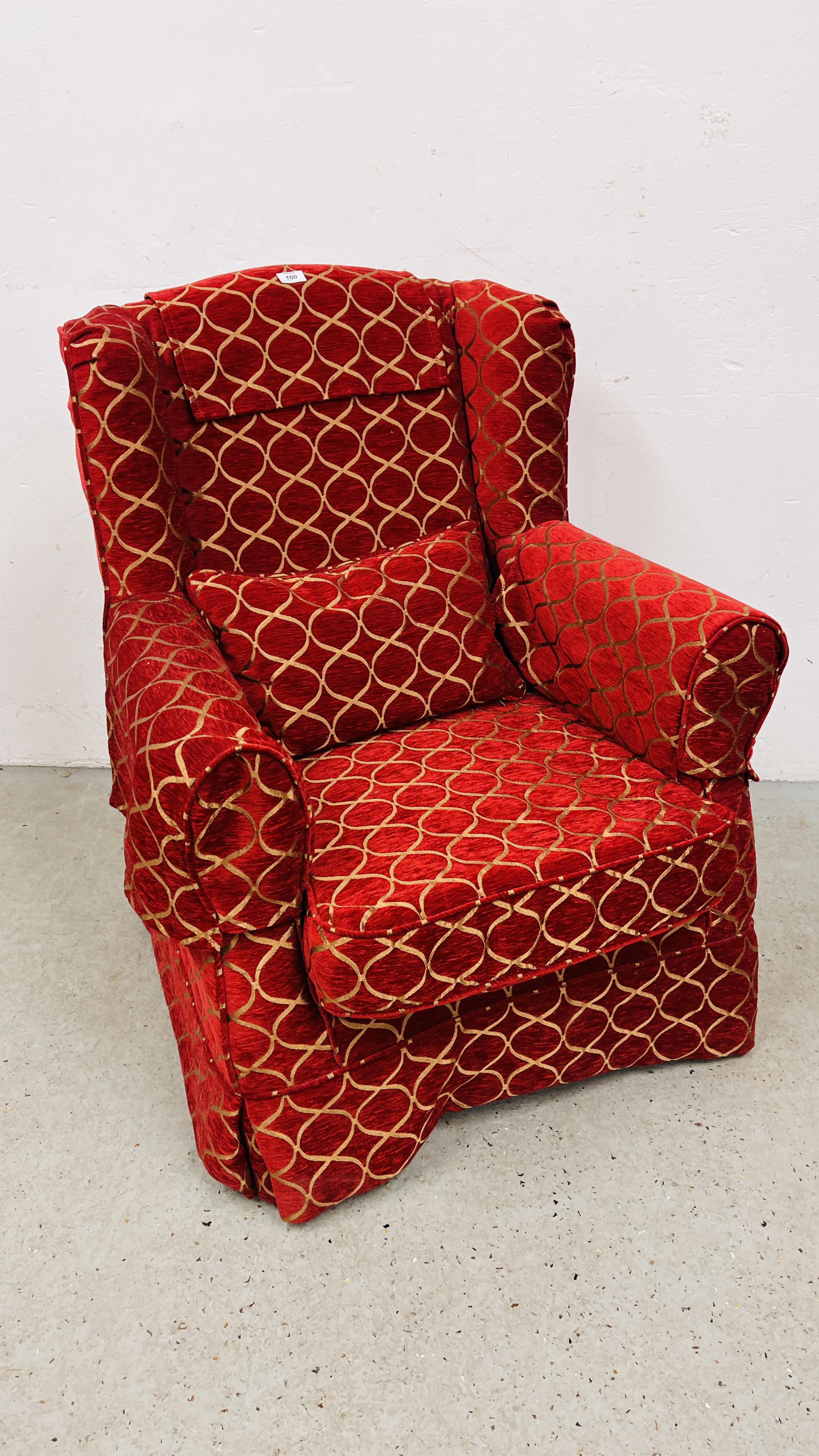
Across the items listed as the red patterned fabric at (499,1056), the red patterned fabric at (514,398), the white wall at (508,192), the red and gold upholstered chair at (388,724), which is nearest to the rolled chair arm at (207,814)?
the red and gold upholstered chair at (388,724)

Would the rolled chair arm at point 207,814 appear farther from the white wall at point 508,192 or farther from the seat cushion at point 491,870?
the white wall at point 508,192

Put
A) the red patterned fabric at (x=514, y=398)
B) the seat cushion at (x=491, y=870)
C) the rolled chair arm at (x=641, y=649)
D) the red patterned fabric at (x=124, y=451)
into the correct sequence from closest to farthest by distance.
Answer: the seat cushion at (x=491, y=870)
the rolled chair arm at (x=641, y=649)
the red patterned fabric at (x=124, y=451)
the red patterned fabric at (x=514, y=398)

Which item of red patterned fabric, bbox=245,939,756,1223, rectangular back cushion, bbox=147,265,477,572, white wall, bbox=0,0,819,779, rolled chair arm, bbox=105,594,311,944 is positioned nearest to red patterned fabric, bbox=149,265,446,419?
rectangular back cushion, bbox=147,265,477,572

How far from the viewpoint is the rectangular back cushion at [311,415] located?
64.1 inches

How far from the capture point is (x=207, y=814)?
1128 millimetres

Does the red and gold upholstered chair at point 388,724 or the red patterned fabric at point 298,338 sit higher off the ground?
the red patterned fabric at point 298,338

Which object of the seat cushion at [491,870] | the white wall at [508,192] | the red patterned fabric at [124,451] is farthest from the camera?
the white wall at [508,192]

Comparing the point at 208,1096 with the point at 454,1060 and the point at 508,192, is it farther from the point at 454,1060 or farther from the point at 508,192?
the point at 508,192

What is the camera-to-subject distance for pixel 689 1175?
53.9 inches

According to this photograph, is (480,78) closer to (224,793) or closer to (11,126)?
(11,126)

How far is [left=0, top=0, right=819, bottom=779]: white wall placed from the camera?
201 cm

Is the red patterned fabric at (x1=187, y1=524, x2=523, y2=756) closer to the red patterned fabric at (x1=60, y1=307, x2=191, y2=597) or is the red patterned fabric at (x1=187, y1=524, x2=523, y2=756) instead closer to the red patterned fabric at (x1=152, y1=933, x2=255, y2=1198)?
the red patterned fabric at (x1=60, y1=307, x2=191, y2=597)

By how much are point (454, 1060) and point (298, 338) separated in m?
1.12

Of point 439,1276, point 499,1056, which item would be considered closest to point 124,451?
point 499,1056
